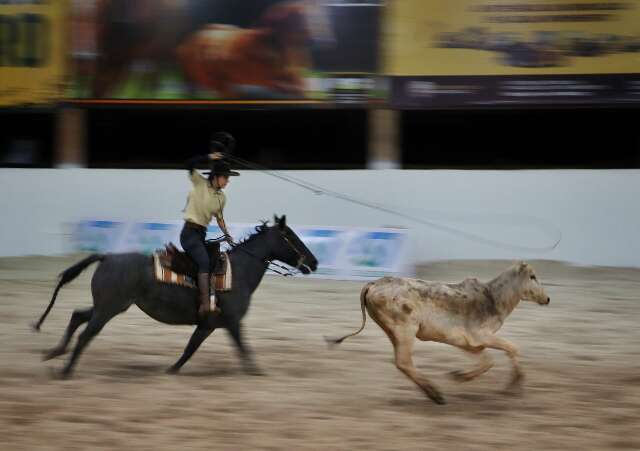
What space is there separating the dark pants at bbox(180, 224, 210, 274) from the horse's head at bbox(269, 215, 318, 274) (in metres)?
0.74

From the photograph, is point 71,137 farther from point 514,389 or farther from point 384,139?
point 514,389

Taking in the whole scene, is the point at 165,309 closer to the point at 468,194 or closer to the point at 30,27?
A: the point at 468,194

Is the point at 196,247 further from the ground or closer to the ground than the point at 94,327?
further from the ground

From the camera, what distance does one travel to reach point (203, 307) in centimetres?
879

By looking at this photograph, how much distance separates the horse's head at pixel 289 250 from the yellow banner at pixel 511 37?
705 cm

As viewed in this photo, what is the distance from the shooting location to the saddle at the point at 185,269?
29.0 ft

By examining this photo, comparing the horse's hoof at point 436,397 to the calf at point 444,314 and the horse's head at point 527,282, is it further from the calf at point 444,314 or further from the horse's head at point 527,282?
the horse's head at point 527,282

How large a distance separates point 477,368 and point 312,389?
4.70 ft

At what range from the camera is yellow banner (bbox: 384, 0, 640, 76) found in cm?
1535

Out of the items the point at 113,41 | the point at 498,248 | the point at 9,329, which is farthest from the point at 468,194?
the point at 9,329

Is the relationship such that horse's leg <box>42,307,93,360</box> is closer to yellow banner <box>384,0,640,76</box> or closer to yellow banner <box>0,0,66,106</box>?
yellow banner <box>384,0,640,76</box>

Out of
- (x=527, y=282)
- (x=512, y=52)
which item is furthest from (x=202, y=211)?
(x=512, y=52)

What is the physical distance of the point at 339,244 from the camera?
47.8 feet

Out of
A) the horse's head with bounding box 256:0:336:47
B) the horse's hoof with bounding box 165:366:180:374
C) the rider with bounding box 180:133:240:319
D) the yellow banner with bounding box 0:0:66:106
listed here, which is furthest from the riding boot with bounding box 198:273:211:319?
the yellow banner with bounding box 0:0:66:106
